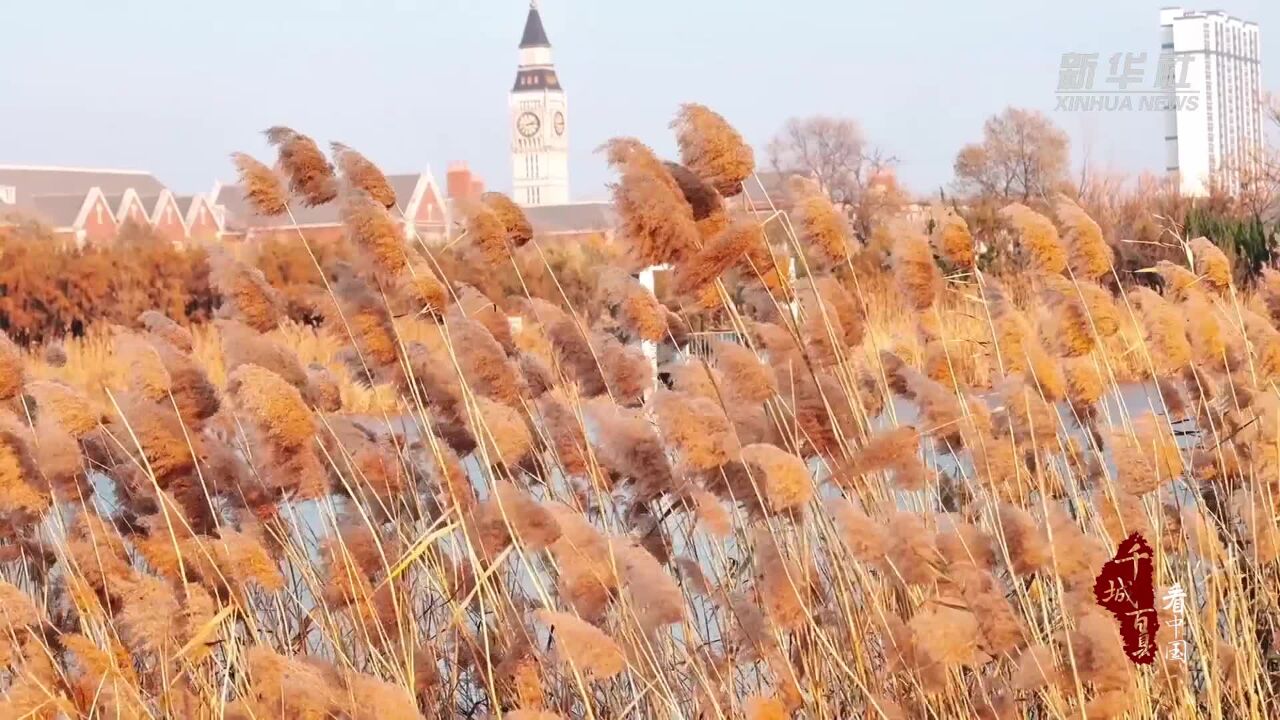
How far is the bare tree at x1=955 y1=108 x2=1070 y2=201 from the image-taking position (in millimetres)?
25312

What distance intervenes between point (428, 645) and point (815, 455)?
75 centimetres

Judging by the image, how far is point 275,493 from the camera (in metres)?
2.77

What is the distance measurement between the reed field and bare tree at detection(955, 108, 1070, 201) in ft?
67.8

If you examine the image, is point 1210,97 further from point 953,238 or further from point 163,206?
point 163,206

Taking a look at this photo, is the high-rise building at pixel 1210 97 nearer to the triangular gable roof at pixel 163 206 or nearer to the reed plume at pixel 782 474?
the reed plume at pixel 782 474

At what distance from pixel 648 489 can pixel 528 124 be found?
163249 millimetres

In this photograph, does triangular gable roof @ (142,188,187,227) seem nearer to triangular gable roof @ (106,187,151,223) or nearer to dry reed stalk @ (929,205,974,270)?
triangular gable roof @ (106,187,151,223)

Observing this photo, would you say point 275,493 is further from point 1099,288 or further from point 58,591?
point 1099,288

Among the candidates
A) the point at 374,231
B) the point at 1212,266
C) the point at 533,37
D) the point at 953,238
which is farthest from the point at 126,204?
the point at 533,37

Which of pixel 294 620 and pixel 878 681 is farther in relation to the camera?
pixel 294 620

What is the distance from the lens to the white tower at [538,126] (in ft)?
525

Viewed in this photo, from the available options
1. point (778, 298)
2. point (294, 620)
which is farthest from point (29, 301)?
point (778, 298)

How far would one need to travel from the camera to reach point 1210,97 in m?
22.4

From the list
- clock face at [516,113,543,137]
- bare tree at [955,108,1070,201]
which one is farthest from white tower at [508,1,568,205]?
bare tree at [955,108,1070,201]
